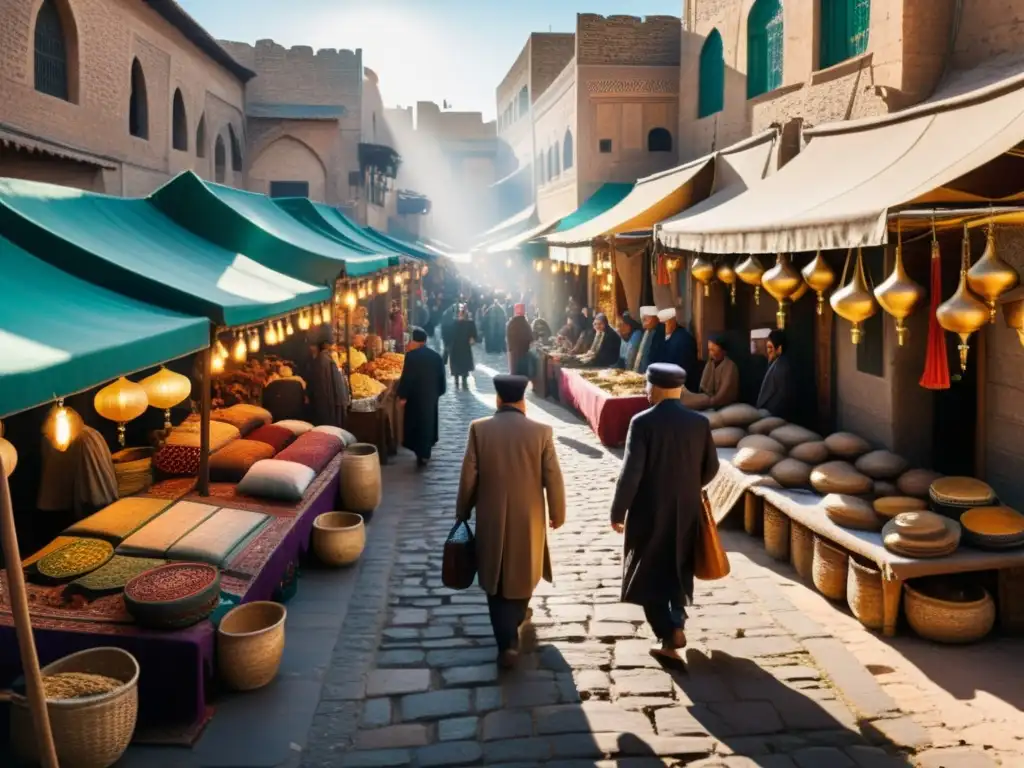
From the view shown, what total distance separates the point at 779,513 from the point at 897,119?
3.44 meters

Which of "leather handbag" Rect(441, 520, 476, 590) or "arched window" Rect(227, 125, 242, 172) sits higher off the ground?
"arched window" Rect(227, 125, 242, 172)

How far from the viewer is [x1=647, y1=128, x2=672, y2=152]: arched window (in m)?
18.7

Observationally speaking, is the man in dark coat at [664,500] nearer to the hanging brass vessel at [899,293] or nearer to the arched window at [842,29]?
the hanging brass vessel at [899,293]

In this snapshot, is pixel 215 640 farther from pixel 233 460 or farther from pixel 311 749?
pixel 233 460

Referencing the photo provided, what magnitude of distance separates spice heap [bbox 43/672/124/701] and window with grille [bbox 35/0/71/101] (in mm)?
11716

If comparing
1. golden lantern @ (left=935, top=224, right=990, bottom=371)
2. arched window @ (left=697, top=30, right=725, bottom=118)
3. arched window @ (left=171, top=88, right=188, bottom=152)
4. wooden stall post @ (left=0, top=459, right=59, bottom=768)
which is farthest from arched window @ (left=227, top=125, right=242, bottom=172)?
wooden stall post @ (left=0, top=459, right=59, bottom=768)

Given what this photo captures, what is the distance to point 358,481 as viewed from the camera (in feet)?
26.0

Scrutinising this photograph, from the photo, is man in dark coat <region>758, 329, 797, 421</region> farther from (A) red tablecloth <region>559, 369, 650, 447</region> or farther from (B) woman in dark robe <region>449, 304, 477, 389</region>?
Answer: (B) woman in dark robe <region>449, 304, 477, 389</region>

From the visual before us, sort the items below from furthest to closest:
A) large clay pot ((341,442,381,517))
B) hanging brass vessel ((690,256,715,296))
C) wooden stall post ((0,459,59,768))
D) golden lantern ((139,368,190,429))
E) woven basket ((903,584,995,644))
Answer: hanging brass vessel ((690,256,715,296)) → large clay pot ((341,442,381,517)) → golden lantern ((139,368,190,429)) → woven basket ((903,584,995,644)) → wooden stall post ((0,459,59,768))

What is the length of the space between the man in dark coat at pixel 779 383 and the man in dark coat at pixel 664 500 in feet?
12.9

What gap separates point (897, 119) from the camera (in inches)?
288

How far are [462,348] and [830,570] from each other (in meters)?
10.5

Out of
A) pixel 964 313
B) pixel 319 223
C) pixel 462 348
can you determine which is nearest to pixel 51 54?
pixel 319 223

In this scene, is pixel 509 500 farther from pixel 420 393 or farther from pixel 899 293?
pixel 420 393
